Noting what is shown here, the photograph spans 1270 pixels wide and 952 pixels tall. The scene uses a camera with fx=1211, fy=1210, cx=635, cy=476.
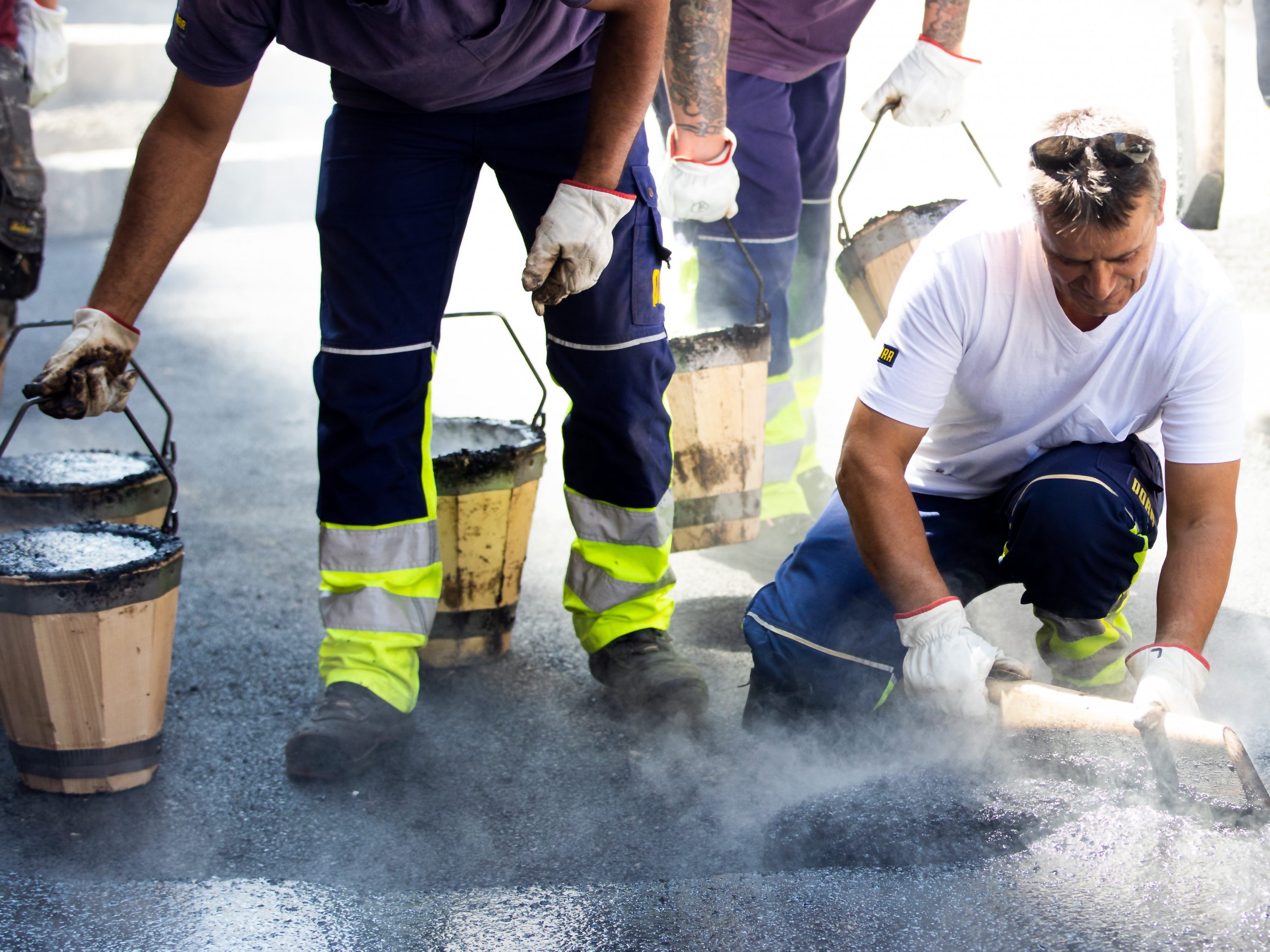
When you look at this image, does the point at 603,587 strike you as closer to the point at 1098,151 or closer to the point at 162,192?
the point at 162,192

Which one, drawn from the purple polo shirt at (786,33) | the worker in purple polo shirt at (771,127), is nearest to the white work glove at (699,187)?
the worker in purple polo shirt at (771,127)

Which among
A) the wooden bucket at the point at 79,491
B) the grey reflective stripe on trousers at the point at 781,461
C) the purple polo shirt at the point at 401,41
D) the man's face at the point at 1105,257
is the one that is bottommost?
the grey reflective stripe on trousers at the point at 781,461

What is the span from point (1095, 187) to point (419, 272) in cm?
127

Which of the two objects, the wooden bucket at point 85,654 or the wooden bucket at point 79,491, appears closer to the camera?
the wooden bucket at point 85,654

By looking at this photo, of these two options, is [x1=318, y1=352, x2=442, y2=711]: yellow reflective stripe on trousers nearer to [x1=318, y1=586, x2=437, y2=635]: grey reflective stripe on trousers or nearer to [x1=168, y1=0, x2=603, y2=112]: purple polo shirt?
[x1=318, y1=586, x2=437, y2=635]: grey reflective stripe on trousers

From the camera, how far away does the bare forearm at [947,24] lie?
3.22m

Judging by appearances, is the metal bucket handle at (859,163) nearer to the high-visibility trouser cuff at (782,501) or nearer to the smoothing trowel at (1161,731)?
the high-visibility trouser cuff at (782,501)

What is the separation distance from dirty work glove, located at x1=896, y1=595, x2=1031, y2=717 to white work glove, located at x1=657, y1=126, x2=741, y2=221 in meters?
1.20

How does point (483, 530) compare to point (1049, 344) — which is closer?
point (1049, 344)

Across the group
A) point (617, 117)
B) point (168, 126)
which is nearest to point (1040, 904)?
point (617, 117)

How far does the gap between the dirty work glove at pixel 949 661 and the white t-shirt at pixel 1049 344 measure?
350 mm

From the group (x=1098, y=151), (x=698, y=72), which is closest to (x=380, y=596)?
(x=698, y=72)

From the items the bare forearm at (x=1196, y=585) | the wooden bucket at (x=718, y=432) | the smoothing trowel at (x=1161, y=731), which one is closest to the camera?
the smoothing trowel at (x=1161, y=731)

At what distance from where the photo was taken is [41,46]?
150 inches
